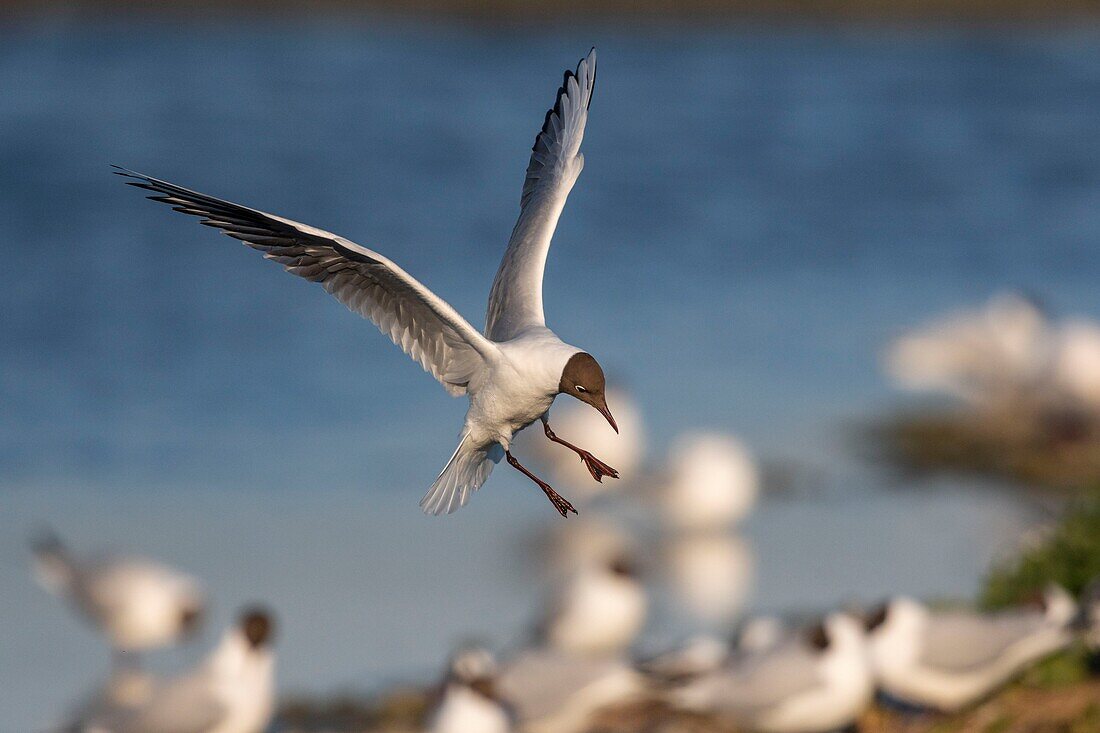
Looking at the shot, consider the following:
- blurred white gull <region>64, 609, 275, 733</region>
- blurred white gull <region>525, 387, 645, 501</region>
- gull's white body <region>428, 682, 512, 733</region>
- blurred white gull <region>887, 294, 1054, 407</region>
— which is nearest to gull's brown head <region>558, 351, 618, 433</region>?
gull's white body <region>428, 682, 512, 733</region>

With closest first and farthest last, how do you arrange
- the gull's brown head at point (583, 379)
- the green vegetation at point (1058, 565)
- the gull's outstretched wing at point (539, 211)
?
1. the gull's brown head at point (583, 379)
2. the gull's outstretched wing at point (539, 211)
3. the green vegetation at point (1058, 565)

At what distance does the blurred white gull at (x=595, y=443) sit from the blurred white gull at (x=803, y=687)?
3.26m

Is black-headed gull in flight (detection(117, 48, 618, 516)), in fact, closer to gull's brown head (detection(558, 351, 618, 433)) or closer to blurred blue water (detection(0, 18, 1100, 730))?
gull's brown head (detection(558, 351, 618, 433))

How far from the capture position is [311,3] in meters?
27.0

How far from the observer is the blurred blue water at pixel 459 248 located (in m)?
9.85

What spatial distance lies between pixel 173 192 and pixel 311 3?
76.1ft

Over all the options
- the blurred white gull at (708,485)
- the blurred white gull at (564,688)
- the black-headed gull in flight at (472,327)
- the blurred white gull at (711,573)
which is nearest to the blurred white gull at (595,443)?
the blurred white gull at (708,485)

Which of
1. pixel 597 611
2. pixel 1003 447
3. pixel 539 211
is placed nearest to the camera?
pixel 539 211

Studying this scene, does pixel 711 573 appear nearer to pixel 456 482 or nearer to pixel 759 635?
pixel 759 635

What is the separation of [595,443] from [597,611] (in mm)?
2310

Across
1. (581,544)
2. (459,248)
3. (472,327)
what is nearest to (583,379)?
(472,327)

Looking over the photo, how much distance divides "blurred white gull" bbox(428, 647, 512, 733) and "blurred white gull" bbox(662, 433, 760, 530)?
297cm

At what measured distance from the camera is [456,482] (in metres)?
5.04

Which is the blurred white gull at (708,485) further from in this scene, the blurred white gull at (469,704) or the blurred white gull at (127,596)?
the blurred white gull at (469,704)
